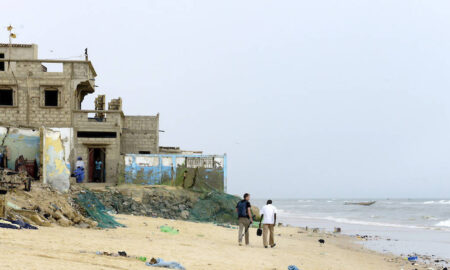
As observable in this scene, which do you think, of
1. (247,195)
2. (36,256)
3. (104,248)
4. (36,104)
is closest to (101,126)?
(36,104)

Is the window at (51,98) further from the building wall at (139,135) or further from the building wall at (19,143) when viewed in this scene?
the building wall at (19,143)

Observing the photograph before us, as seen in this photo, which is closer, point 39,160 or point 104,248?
Answer: point 104,248

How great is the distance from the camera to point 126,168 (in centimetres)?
3025

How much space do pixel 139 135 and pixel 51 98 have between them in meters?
6.31

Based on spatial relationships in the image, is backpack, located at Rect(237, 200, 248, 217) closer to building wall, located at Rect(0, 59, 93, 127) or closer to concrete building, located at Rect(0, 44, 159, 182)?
concrete building, located at Rect(0, 44, 159, 182)

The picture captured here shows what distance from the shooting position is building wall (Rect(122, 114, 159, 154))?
33.2m

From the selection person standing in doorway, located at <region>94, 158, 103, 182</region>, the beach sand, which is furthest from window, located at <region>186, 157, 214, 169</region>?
the beach sand

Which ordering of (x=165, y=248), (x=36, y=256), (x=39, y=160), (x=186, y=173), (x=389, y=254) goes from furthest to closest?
(x=186, y=173) < (x=39, y=160) < (x=389, y=254) < (x=165, y=248) < (x=36, y=256)

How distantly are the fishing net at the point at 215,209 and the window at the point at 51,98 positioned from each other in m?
12.4

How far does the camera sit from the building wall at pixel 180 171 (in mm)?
29781

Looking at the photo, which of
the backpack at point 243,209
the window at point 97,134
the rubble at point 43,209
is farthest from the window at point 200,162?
the backpack at point 243,209

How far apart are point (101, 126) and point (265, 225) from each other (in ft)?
62.5

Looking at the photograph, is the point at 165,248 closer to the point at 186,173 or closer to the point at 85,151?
the point at 186,173

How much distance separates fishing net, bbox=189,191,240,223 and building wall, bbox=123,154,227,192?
2.01 meters
